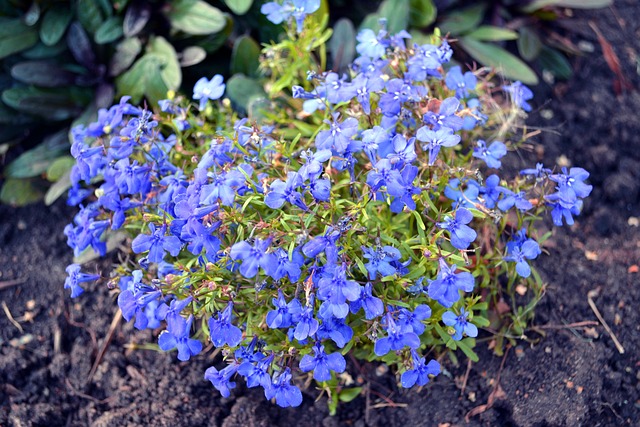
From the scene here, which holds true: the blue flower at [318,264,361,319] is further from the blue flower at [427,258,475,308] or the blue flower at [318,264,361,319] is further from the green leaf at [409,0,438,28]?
the green leaf at [409,0,438,28]

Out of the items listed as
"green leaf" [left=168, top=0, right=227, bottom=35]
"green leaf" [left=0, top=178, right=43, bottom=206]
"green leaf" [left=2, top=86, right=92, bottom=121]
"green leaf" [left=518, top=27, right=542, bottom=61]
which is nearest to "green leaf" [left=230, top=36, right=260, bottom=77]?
"green leaf" [left=168, top=0, right=227, bottom=35]

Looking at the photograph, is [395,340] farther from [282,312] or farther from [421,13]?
[421,13]

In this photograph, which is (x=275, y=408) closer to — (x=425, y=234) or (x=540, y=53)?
(x=425, y=234)

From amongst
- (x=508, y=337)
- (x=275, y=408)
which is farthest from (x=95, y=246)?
(x=508, y=337)

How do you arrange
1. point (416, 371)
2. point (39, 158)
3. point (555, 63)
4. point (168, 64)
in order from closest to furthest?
point (416, 371) → point (168, 64) → point (39, 158) → point (555, 63)

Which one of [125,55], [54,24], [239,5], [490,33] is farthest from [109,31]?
[490,33]

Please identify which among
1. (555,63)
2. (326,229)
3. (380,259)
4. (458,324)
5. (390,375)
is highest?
(326,229)
